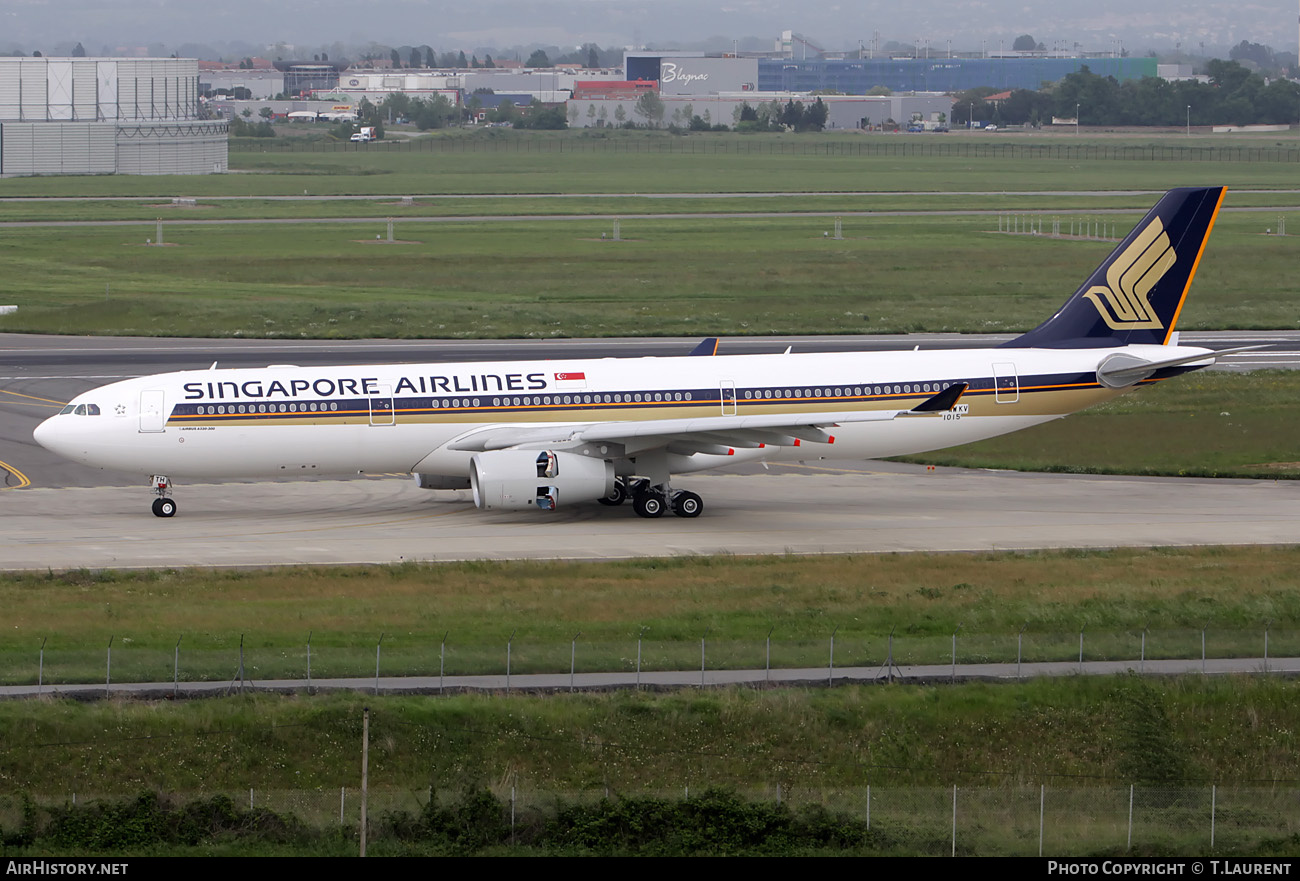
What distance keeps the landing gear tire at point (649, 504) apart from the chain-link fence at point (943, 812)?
66.0ft

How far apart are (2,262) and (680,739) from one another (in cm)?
10121

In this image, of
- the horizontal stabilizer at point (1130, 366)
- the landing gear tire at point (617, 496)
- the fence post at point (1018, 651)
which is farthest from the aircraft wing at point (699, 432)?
the fence post at point (1018, 651)

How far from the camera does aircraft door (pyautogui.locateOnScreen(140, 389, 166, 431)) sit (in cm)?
4872

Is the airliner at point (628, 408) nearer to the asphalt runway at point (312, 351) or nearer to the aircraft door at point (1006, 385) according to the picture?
the aircraft door at point (1006, 385)

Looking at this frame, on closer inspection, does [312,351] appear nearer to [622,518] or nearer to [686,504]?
[622,518]

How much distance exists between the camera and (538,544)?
46.2 meters

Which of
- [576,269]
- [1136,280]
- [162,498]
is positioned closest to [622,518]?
[162,498]

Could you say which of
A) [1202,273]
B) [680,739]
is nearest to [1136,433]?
[680,739]

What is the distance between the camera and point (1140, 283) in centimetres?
5384

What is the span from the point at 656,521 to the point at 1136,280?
18893 millimetres

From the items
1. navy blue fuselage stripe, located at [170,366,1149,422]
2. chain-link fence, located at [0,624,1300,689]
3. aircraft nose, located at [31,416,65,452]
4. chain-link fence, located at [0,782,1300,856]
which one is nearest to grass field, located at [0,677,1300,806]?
chain-link fence, located at [0,782,1300,856]

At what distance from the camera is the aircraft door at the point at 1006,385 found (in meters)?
52.4
